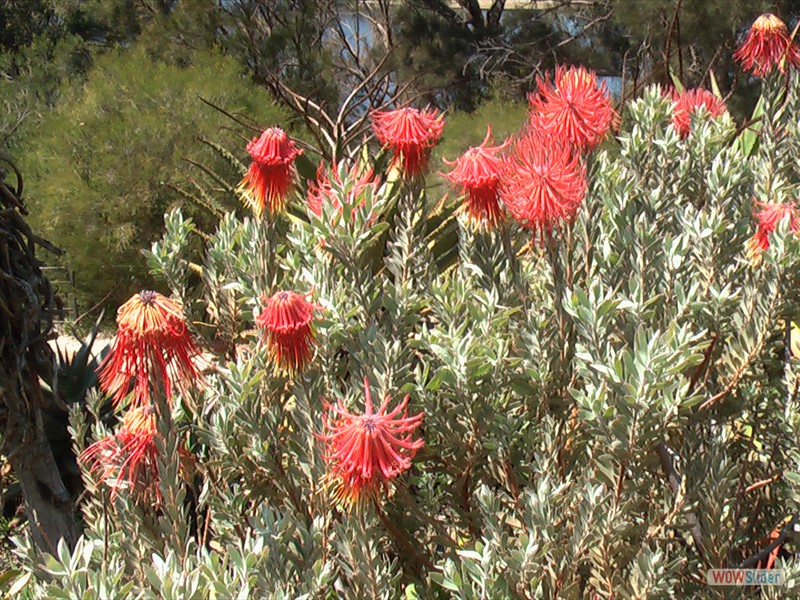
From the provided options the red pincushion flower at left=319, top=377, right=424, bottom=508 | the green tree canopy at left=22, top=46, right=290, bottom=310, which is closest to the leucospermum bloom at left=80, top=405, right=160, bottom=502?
the red pincushion flower at left=319, top=377, right=424, bottom=508

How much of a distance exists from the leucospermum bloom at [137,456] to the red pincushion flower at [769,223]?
3.56 ft

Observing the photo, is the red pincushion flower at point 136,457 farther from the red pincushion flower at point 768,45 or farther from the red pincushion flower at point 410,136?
the red pincushion flower at point 768,45

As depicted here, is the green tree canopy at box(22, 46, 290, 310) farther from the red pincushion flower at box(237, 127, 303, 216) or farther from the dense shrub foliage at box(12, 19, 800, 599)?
the dense shrub foliage at box(12, 19, 800, 599)

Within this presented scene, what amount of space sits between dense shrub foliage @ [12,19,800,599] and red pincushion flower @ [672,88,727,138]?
41 cm

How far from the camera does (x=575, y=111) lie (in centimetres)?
148

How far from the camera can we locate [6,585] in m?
2.51

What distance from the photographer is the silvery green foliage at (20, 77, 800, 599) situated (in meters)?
1.28

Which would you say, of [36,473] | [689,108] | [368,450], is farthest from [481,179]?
[36,473]

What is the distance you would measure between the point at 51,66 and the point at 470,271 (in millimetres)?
13905

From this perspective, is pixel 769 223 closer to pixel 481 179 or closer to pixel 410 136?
pixel 481 179

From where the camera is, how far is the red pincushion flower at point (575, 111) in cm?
149

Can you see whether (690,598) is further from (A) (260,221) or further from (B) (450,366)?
(A) (260,221)

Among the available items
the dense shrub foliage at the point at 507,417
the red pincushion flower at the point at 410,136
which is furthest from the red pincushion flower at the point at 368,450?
the red pincushion flower at the point at 410,136

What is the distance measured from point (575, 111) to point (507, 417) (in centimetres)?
54
